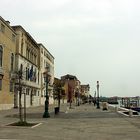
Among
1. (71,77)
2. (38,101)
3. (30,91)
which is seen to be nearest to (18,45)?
(30,91)

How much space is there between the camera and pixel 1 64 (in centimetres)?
5488

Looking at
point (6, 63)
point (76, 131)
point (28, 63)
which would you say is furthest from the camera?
point (28, 63)

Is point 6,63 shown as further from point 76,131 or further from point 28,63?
point 76,131

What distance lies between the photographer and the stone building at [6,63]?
55.4m

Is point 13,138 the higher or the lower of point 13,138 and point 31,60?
the lower

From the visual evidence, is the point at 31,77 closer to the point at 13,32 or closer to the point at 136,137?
the point at 13,32

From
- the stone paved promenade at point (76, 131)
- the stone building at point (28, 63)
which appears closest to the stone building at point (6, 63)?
the stone building at point (28, 63)

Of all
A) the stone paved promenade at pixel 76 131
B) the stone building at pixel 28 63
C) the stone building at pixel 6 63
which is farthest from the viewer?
the stone building at pixel 28 63

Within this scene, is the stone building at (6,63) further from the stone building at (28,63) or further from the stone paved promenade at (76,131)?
the stone paved promenade at (76,131)

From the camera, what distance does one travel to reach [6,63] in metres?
58.1

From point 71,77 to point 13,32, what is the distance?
13144 centimetres

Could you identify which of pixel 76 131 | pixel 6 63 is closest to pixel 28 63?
pixel 6 63

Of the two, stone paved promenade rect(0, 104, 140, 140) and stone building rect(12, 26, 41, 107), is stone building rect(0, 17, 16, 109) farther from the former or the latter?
stone paved promenade rect(0, 104, 140, 140)

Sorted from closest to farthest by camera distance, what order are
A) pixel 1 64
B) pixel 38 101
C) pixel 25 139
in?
pixel 25 139 → pixel 1 64 → pixel 38 101
